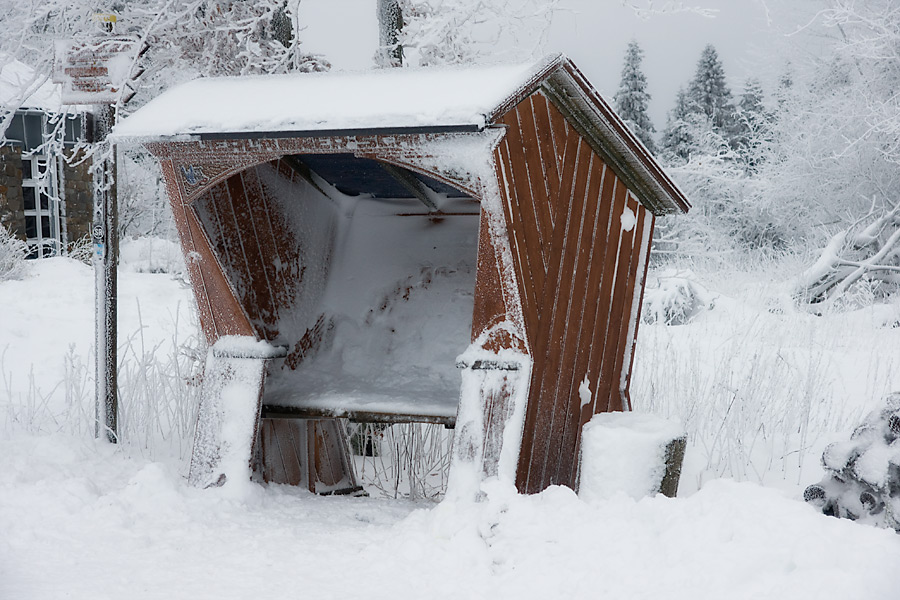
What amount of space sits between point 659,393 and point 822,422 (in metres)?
1.13

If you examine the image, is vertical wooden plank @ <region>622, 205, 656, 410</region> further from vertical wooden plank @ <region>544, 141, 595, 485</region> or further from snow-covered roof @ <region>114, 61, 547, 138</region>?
snow-covered roof @ <region>114, 61, 547, 138</region>

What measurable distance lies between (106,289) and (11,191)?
35.4 ft

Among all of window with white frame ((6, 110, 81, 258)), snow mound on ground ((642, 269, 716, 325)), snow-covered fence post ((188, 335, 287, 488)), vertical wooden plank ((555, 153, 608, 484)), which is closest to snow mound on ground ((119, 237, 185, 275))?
window with white frame ((6, 110, 81, 258))

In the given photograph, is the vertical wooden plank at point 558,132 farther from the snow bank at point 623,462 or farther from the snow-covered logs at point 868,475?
the snow-covered logs at point 868,475

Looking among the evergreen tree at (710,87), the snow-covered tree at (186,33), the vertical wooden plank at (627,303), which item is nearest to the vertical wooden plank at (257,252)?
the snow-covered tree at (186,33)

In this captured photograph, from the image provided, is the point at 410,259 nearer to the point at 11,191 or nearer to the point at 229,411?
the point at 229,411

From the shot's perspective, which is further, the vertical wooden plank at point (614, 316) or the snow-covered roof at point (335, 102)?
the vertical wooden plank at point (614, 316)

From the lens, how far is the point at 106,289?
A: 4.25 m

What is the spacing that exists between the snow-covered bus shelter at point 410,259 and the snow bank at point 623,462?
0.89 feet

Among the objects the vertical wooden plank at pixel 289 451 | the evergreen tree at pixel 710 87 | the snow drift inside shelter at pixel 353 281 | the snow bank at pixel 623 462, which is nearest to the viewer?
the snow bank at pixel 623 462

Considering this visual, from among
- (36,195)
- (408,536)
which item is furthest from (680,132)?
(408,536)

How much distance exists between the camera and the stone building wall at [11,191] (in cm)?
1305

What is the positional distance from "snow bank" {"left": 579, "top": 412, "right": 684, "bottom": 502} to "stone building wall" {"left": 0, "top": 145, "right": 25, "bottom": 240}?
1260cm

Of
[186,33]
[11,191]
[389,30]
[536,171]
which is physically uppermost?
[389,30]
